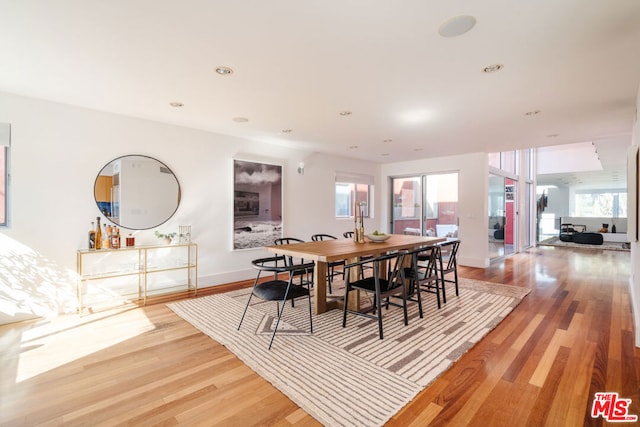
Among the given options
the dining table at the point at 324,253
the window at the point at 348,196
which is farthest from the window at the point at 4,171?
the window at the point at 348,196

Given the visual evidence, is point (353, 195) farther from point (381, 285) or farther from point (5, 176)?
point (5, 176)

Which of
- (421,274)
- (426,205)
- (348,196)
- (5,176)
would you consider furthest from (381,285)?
(426,205)

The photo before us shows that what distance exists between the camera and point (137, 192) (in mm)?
4062

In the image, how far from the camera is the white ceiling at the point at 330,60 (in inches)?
73.2

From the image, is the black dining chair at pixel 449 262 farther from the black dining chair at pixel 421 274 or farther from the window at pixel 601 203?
the window at pixel 601 203

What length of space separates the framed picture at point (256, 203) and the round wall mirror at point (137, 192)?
1.00 m

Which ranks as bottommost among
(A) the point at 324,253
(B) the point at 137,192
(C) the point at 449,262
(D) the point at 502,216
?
(C) the point at 449,262

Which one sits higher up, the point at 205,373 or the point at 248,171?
the point at 248,171

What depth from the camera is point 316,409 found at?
185cm

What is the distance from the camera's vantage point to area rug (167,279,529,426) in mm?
1952

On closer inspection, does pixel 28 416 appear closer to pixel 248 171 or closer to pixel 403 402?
pixel 403 402

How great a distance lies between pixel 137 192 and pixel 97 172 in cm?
50

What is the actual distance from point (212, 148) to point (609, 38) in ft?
15.2

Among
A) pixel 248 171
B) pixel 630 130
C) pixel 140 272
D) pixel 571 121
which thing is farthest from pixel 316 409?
pixel 630 130
